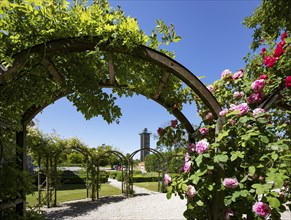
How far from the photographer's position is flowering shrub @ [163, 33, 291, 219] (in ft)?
6.74

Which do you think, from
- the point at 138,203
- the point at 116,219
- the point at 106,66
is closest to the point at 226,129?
the point at 106,66

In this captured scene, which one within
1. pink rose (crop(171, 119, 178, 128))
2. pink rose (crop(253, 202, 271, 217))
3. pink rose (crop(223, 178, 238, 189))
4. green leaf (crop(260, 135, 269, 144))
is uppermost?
pink rose (crop(171, 119, 178, 128))

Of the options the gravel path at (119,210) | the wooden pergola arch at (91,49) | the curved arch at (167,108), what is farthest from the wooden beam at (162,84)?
the gravel path at (119,210)

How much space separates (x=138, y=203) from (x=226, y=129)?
6586 mm

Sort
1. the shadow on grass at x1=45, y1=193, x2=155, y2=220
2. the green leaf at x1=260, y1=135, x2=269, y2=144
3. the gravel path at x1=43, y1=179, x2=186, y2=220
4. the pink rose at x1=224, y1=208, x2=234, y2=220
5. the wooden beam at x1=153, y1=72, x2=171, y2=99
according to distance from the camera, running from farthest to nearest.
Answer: the shadow on grass at x1=45, y1=193, x2=155, y2=220, the gravel path at x1=43, y1=179, x2=186, y2=220, the wooden beam at x1=153, y1=72, x2=171, y2=99, the pink rose at x1=224, y1=208, x2=234, y2=220, the green leaf at x1=260, y1=135, x2=269, y2=144

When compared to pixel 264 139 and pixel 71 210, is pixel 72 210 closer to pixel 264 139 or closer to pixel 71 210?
pixel 71 210

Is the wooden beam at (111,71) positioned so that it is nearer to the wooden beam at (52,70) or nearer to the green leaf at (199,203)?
the wooden beam at (52,70)

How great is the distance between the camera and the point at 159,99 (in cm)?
310

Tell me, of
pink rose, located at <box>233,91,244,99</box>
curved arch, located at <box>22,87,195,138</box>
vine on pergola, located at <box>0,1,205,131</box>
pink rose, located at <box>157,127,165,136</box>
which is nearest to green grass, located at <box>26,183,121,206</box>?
curved arch, located at <box>22,87,195,138</box>

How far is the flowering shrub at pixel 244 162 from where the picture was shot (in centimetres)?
205

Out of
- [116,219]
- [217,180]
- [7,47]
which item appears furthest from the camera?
[116,219]

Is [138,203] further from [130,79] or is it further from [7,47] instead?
[7,47]

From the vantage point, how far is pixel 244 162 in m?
2.26

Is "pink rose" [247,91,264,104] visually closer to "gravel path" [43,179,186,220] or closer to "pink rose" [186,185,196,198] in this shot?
"pink rose" [186,185,196,198]
